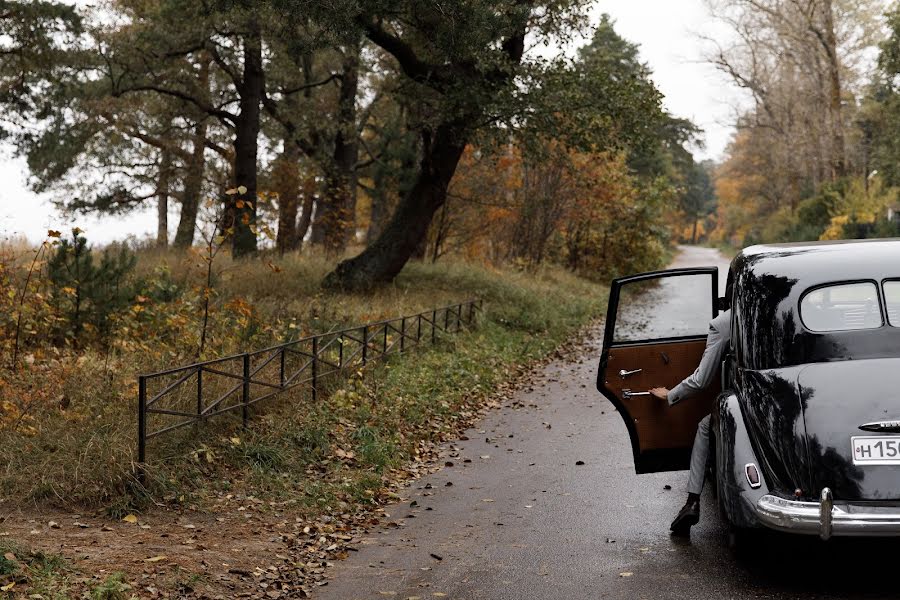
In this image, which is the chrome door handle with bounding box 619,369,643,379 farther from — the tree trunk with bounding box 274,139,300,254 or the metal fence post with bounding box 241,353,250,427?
the tree trunk with bounding box 274,139,300,254

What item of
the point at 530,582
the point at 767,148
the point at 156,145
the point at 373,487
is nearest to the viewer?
the point at 530,582

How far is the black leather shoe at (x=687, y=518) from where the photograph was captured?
22.1 feet

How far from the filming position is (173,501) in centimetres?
757

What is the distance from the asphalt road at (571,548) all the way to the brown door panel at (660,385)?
681mm

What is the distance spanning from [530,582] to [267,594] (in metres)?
1.71

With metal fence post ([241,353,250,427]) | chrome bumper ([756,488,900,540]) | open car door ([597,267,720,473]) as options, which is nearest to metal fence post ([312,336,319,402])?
metal fence post ([241,353,250,427])

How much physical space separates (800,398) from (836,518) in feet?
2.39

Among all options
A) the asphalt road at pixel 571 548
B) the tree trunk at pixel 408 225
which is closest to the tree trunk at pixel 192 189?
the tree trunk at pixel 408 225

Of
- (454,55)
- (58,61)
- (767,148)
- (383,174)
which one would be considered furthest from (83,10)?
(767,148)

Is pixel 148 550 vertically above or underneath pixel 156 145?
underneath

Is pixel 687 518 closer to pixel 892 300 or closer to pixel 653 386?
→ pixel 653 386

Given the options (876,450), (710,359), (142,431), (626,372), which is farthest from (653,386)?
(142,431)

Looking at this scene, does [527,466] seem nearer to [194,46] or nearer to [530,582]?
[530,582]

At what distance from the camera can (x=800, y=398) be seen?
5555mm
